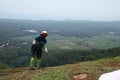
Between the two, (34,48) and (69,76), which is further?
(34,48)

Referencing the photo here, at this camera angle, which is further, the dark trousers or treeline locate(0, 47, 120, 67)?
treeline locate(0, 47, 120, 67)

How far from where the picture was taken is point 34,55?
16.4 m

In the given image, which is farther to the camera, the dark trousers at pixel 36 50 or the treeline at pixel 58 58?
the treeline at pixel 58 58

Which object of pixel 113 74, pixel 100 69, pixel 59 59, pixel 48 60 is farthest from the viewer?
pixel 59 59

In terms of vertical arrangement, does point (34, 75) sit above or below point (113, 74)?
below

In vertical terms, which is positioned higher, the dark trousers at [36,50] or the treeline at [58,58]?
the dark trousers at [36,50]

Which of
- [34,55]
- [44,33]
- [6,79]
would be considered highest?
[44,33]

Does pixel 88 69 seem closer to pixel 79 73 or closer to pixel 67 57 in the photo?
pixel 79 73

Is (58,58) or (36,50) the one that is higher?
(36,50)

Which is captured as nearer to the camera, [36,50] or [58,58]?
[36,50]

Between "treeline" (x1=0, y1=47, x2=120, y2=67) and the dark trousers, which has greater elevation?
the dark trousers

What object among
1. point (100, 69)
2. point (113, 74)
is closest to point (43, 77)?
point (100, 69)

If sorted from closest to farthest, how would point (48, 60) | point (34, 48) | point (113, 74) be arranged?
point (113, 74) < point (34, 48) < point (48, 60)

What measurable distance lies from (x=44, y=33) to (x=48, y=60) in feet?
225
